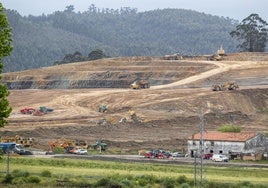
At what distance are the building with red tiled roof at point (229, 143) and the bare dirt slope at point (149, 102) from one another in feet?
9.06

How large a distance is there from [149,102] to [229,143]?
25725mm

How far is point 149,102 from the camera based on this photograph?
278 feet

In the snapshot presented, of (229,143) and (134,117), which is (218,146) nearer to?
(229,143)

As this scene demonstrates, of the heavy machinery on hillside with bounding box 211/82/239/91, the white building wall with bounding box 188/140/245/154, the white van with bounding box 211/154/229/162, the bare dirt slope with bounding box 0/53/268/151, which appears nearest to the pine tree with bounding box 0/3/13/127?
the white van with bounding box 211/154/229/162

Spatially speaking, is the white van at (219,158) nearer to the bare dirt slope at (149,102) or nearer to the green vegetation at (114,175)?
the bare dirt slope at (149,102)

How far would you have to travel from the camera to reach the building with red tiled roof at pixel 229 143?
5941cm

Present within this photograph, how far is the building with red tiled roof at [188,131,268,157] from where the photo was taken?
59406 millimetres

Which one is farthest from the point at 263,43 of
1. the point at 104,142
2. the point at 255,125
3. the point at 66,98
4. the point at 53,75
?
the point at 104,142

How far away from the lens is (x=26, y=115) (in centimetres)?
8188

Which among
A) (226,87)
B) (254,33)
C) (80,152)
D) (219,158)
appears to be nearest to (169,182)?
(219,158)

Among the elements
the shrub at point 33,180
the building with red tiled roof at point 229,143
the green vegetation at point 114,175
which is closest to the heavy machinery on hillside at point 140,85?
the building with red tiled roof at point 229,143

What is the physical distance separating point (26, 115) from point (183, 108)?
56.9 ft

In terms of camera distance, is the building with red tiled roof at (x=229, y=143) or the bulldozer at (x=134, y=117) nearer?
the building with red tiled roof at (x=229, y=143)

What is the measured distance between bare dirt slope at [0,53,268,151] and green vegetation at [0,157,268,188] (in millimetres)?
14274
